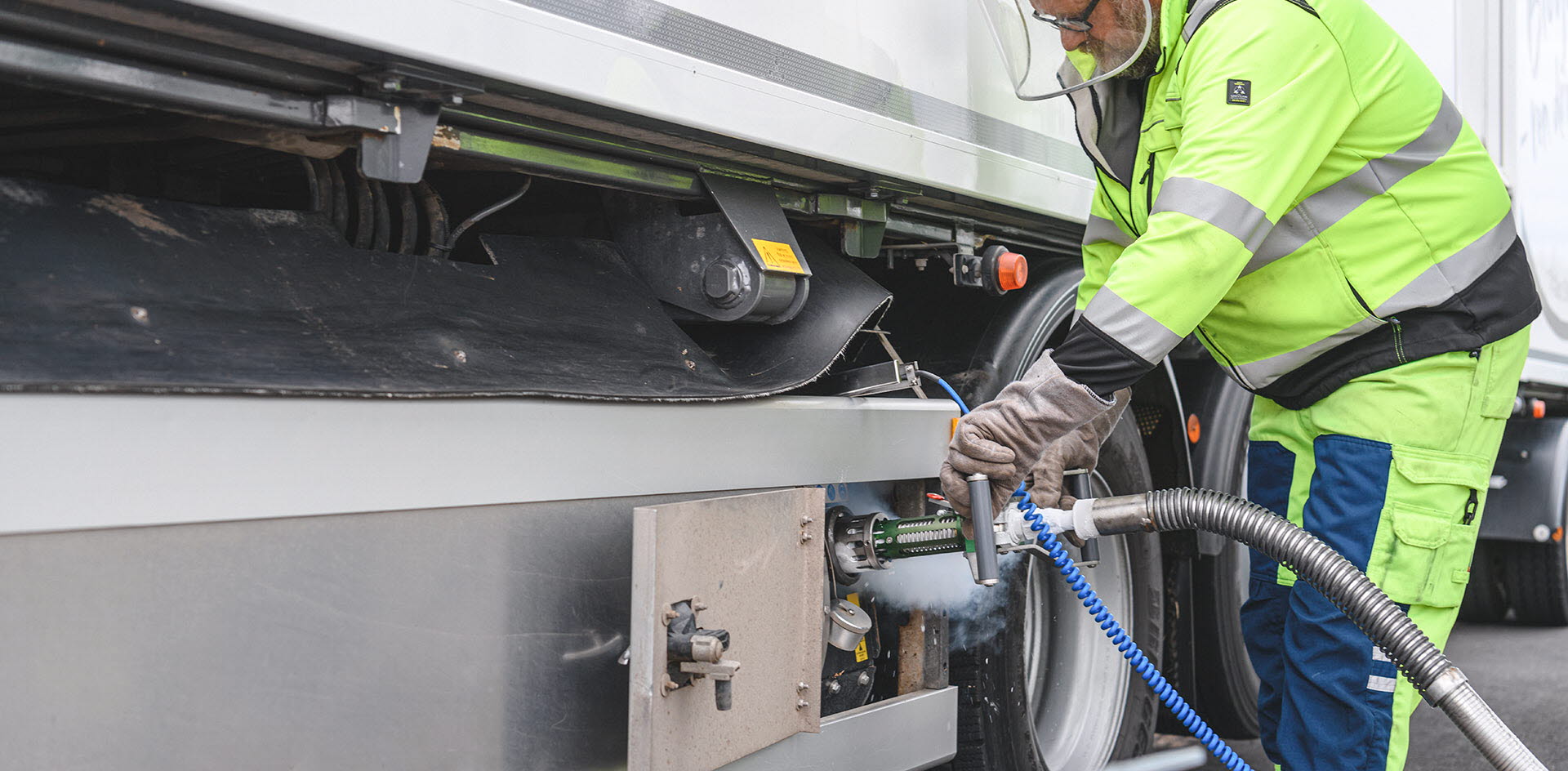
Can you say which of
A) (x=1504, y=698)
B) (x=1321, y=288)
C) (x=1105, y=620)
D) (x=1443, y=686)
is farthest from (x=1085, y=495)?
(x=1504, y=698)

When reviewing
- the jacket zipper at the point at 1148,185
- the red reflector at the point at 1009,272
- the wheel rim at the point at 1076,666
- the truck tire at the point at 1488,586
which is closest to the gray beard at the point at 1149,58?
the jacket zipper at the point at 1148,185

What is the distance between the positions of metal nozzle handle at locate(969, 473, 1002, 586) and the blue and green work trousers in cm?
66

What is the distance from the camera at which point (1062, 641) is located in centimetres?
313

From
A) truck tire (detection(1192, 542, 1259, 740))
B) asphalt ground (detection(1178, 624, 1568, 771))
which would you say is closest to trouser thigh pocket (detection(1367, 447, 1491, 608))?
truck tire (detection(1192, 542, 1259, 740))

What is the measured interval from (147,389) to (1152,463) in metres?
2.53

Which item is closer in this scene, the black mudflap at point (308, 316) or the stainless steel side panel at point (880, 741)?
the black mudflap at point (308, 316)

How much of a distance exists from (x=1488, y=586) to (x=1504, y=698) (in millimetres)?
2040

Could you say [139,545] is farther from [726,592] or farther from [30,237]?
A: [726,592]

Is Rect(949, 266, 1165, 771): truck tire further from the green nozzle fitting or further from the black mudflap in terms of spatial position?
the black mudflap

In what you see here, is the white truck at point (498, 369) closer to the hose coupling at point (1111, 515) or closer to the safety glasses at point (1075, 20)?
the safety glasses at point (1075, 20)

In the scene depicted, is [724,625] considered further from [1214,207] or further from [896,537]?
[1214,207]

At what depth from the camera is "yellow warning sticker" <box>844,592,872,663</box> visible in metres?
2.30

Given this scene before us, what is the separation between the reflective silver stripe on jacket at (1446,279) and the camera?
214cm

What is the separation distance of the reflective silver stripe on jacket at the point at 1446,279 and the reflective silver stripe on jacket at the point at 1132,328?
49cm
